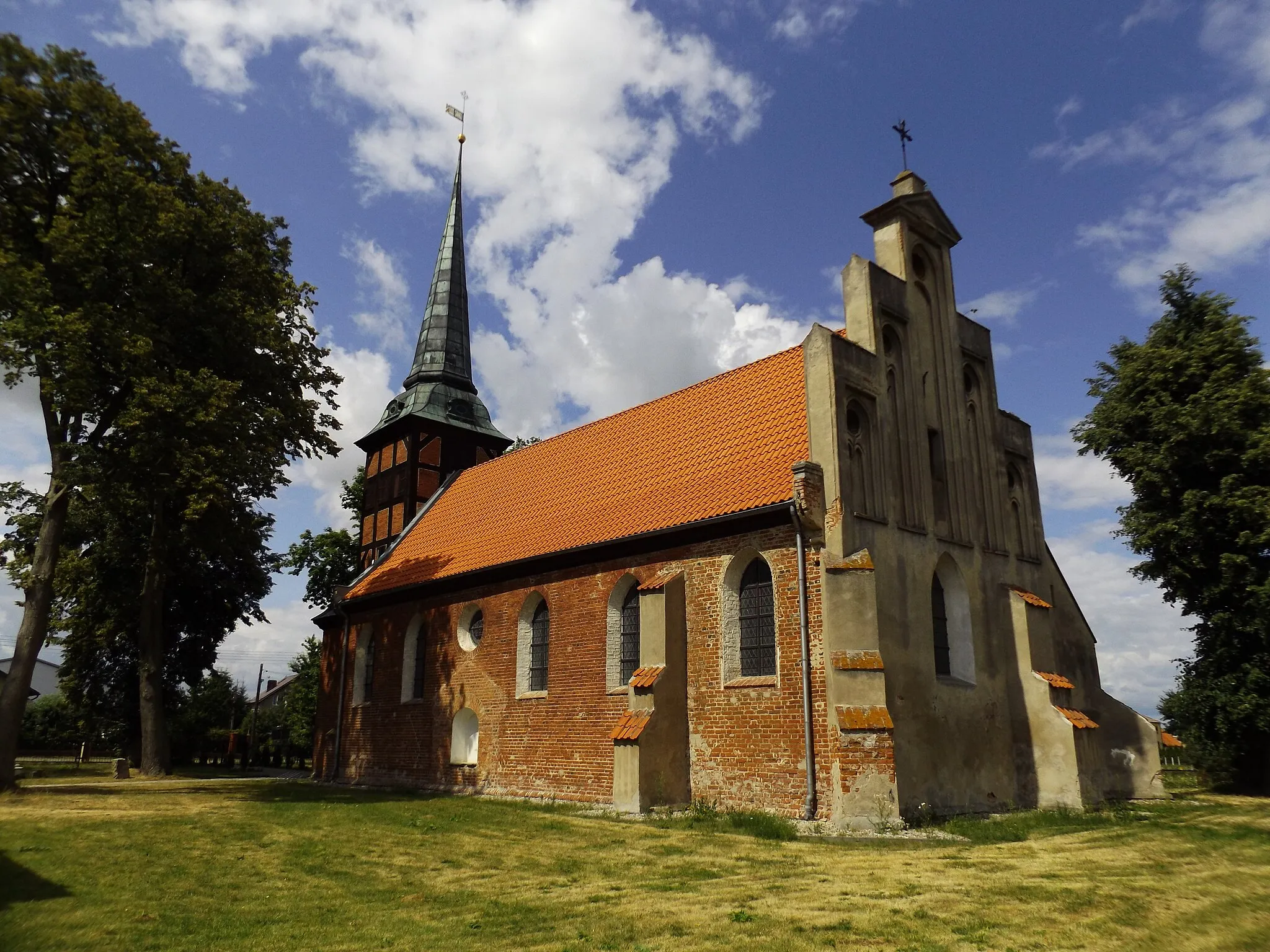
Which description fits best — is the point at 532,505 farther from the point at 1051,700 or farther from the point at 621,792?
the point at 1051,700

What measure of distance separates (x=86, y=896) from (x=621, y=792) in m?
8.79

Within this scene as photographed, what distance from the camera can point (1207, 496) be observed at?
20.4m

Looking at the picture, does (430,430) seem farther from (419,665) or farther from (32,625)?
(32,625)

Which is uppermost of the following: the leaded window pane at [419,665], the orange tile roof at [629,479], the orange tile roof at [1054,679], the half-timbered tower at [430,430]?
the half-timbered tower at [430,430]

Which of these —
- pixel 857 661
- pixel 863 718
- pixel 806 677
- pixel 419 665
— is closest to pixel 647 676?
pixel 806 677

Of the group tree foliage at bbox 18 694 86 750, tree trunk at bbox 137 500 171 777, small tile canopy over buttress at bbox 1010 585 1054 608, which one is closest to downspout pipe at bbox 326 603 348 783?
tree trunk at bbox 137 500 171 777

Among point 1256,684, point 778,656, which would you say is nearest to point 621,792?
point 778,656

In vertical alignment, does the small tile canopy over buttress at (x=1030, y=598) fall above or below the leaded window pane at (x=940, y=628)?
above

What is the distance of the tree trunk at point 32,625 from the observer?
Answer: 673 inches

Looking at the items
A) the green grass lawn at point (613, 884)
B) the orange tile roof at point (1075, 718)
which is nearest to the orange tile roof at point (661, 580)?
the green grass lawn at point (613, 884)

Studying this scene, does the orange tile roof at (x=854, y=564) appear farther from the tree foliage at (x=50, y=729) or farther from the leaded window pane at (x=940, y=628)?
the tree foliage at (x=50, y=729)

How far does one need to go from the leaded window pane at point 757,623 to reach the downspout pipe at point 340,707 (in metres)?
15.0

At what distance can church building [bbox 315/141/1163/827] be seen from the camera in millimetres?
14805

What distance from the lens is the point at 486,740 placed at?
67.6 feet
